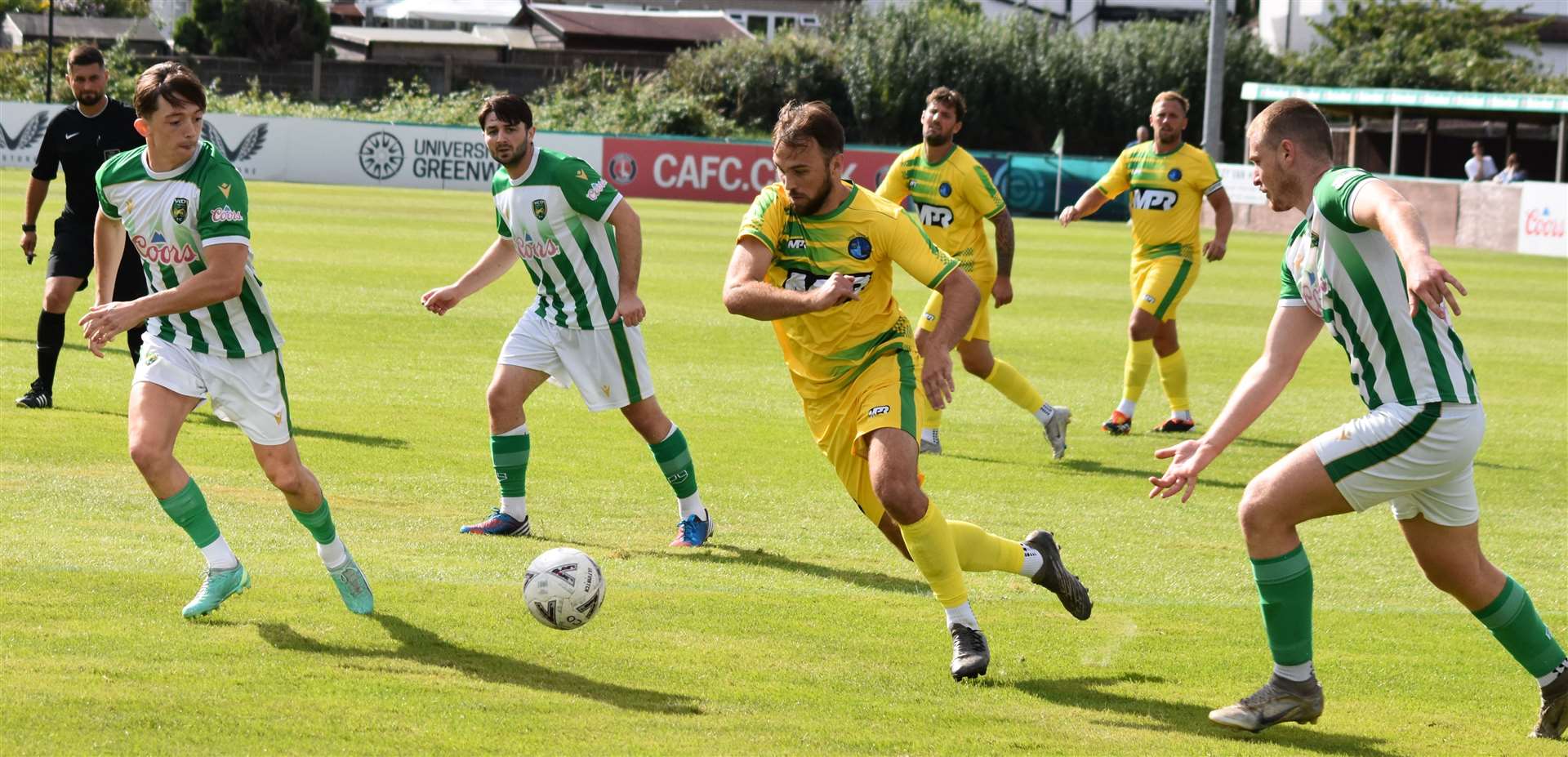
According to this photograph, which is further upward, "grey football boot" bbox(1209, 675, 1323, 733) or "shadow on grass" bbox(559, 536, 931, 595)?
"grey football boot" bbox(1209, 675, 1323, 733)

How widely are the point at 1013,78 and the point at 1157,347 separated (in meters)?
44.8

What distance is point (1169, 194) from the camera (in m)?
12.1

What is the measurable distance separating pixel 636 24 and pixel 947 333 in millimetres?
65255

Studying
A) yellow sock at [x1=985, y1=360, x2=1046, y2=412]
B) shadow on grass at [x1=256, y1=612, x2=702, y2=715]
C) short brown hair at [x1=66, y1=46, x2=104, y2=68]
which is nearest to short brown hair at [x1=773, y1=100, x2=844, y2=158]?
shadow on grass at [x1=256, y1=612, x2=702, y2=715]

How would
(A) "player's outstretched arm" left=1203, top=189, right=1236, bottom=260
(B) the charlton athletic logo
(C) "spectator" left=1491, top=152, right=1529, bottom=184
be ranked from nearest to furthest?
(A) "player's outstretched arm" left=1203, top=189, right=1236, bottom=260 < (C) "spectator" left=1491, top=152, right=1529, bottom=184 < (B) the charlton athletic logo

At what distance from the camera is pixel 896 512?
5637mm

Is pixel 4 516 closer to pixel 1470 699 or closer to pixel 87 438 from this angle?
pixel 87 438

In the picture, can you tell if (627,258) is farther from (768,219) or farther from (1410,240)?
(1410,240)

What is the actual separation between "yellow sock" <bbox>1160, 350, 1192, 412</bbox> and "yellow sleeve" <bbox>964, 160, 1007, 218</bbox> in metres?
2.40

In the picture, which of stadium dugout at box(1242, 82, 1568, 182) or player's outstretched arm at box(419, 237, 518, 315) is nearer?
player's outstretched arm at box(419, 237, 518, 315)

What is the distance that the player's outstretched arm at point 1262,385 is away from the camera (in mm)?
5066

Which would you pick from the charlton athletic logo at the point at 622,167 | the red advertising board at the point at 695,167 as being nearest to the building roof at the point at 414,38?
the red advertising board at the point at 695,167

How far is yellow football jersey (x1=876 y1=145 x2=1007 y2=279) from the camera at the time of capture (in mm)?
10562

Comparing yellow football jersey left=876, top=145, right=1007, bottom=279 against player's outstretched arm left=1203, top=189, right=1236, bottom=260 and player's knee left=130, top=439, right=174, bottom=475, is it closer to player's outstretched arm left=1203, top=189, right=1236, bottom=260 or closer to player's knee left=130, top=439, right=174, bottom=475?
player's outstretched arm left=1203, top=189, right=1236, bottom=260
